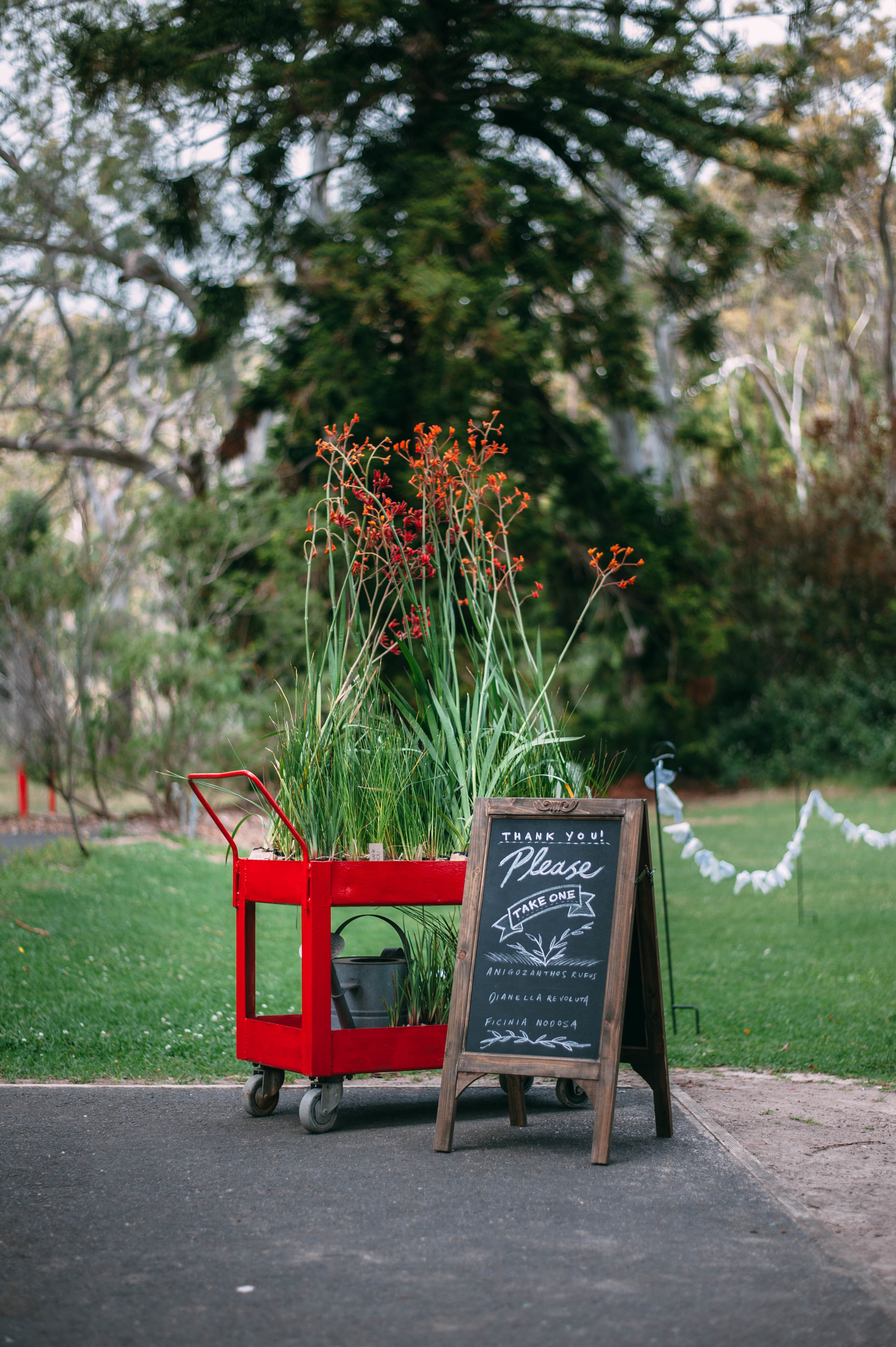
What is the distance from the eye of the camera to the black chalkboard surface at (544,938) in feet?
13.4

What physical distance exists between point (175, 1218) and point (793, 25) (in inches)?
763

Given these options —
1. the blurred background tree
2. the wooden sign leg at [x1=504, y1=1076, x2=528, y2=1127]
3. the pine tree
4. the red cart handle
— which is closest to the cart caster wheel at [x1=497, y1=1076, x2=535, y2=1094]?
the wooden sign leg at [x1=504, y1=1076, x2=528, y2=1127]

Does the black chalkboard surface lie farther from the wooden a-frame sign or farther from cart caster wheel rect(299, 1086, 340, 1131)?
cart caster wheel rect(299, 1086, 340, 1131)

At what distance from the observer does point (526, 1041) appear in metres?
4.09

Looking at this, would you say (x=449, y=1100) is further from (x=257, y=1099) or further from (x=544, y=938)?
(x=257, y=1099)

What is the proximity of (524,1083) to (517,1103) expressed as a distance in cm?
19

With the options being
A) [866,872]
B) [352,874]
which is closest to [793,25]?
[866,872]

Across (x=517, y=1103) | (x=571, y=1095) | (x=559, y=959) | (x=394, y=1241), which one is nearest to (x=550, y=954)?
(x=559, y=959)

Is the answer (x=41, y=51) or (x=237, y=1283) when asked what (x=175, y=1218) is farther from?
(x=41, y=51)

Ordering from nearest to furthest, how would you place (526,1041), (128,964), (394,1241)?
(394,1241)
(526,1041)
(128,964)

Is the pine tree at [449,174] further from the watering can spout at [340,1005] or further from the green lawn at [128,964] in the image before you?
the watering can spout at [340,1005]

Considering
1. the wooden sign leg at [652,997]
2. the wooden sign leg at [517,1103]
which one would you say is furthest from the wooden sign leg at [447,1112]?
the wooden sign leg at [652,997]

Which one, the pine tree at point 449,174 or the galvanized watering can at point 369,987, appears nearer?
the galvanized watering can at point 369,987

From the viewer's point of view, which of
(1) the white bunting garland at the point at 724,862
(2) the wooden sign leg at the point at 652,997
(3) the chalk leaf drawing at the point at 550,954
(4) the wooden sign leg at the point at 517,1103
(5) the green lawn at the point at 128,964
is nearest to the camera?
(3) the chalk leaf drawing at the point at 550,954
